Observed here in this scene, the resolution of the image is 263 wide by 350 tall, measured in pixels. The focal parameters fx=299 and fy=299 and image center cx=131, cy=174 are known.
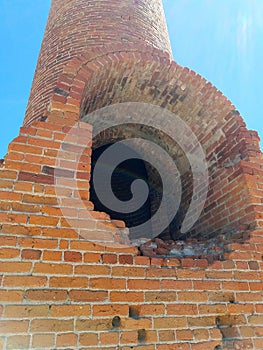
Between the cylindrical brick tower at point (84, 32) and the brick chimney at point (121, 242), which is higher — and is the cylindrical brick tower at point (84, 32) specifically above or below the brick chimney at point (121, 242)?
above

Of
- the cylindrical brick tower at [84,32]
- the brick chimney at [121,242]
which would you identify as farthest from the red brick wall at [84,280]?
the cylindrical brick tower at [84,32]

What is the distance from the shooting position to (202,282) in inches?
97.8

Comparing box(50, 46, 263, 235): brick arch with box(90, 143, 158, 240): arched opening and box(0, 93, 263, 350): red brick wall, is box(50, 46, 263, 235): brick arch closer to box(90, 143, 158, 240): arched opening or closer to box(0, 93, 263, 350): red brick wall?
box(0, 93, 263, 350): red brick wall

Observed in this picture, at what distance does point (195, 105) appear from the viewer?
12.9ft

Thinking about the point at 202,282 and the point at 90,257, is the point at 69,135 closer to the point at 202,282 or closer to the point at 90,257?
the point at 90,257

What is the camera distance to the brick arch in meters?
3.09

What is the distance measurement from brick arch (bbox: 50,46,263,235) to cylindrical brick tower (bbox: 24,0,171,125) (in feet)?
3.25

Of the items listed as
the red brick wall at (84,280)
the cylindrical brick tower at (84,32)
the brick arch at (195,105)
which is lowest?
the red brick wall at (84,280)

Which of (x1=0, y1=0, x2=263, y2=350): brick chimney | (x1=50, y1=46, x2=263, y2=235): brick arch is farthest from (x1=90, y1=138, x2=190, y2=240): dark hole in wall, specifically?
(x1=0, y1=0, x2=263, y2=350): brick chimney

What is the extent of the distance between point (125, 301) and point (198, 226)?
1972 millimetres

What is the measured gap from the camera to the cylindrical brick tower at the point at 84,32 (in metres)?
4.80

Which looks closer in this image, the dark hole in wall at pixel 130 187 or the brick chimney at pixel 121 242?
the brick chimney at pixel 121 242

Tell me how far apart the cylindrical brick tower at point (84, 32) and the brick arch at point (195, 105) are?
39.0 inches

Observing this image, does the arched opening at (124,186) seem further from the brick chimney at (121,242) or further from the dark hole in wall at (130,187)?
the brick chimney at (121,242)
